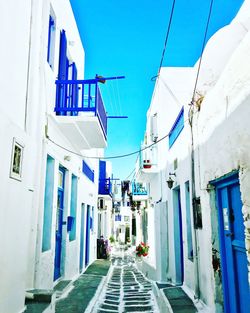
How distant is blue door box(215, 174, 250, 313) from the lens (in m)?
3.65

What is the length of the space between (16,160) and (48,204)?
8.43ft

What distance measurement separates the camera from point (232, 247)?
3.98 meters

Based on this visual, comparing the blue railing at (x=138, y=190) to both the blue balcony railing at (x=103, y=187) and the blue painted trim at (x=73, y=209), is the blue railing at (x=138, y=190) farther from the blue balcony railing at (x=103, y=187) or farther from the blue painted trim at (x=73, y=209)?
the blue painted trim at (x=73, y=209)

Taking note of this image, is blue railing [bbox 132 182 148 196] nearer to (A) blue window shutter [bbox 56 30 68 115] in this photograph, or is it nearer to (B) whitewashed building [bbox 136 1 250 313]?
(B) whitewashed building [bbox 136 1 250 313]

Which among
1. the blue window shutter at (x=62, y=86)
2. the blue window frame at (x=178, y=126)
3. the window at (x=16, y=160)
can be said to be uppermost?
the blue window shutter at (x=62, y=86)

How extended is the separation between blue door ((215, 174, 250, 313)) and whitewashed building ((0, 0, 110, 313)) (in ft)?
9.41

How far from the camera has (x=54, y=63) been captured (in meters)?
6.82

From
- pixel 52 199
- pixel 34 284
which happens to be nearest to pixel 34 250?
pixel 34 284

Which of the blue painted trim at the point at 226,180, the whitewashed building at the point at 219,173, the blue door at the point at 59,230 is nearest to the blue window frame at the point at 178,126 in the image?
the whitewashed building at the point at 219,173

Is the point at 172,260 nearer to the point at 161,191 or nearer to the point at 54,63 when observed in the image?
the point at 161,191

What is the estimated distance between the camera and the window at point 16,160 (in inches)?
149

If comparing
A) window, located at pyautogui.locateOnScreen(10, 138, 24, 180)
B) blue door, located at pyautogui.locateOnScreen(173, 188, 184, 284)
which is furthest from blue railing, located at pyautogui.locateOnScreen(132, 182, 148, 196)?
window, located at pyautogui.locateOnScreen(10, 138, 24, 180)

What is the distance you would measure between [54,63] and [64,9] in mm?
1923

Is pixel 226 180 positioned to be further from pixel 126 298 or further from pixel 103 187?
pixel 103 187
